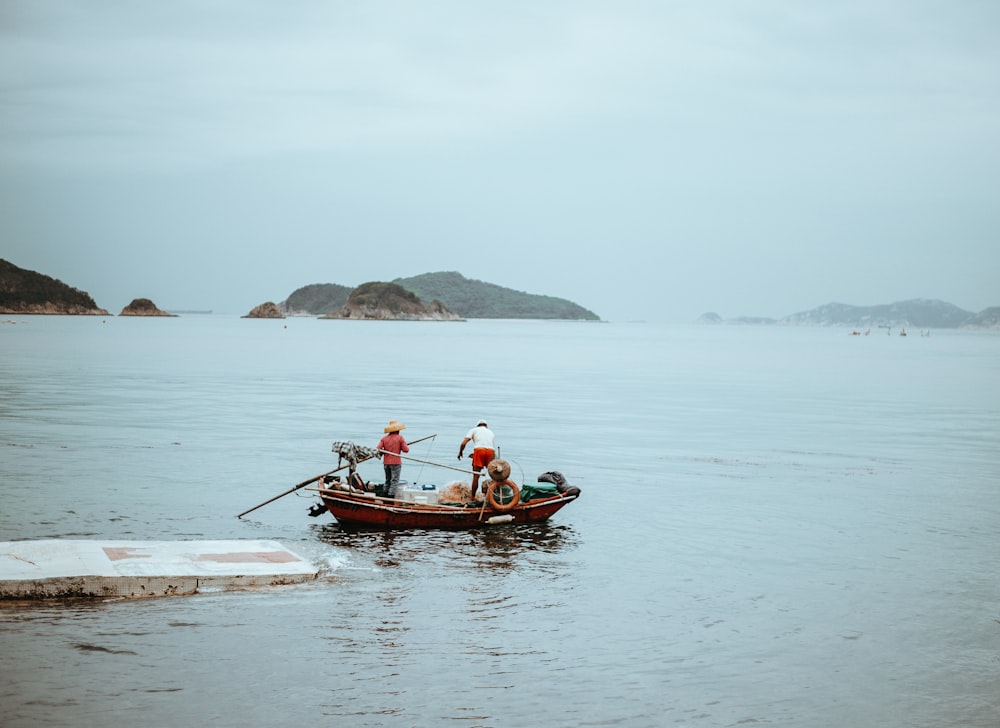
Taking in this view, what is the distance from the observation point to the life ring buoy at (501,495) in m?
23.5

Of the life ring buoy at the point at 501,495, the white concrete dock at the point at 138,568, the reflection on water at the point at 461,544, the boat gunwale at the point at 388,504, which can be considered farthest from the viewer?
the life ring buoy at the point at 501,495

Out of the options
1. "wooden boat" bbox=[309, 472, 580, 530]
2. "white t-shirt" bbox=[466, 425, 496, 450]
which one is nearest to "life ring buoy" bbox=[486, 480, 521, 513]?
"wooden boat" bbox=[309, 472, 580, 530]

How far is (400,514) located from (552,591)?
5.65 m

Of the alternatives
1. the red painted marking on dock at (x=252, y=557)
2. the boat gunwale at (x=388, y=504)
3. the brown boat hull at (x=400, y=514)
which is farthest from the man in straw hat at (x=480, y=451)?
the red painted marking on dock at (x=252, y=557)

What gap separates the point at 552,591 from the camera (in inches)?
723

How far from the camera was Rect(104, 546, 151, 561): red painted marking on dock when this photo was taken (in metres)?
17.6

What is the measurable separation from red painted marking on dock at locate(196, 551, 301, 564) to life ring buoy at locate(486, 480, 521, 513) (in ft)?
19.1

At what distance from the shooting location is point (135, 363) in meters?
93.8

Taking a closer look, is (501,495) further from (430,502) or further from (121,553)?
(121,553)

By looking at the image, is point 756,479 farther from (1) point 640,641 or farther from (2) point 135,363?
(2) point 135,363

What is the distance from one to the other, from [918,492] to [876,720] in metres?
19.2

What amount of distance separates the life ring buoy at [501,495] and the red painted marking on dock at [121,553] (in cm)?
829

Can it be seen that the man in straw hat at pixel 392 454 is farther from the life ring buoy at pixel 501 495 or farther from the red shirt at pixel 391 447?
the life ring buoy at pixel 501 495

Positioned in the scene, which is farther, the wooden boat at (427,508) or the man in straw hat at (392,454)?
the man in straw hat at (392,454)
